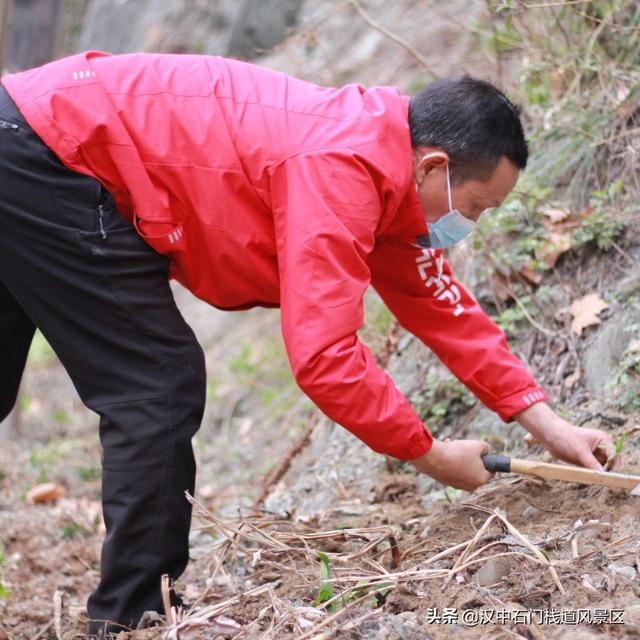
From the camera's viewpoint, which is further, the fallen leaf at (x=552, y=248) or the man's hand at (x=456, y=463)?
the fallen leaf at (x=552, y=248)

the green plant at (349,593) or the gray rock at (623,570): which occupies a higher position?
the gray rock at (623,570)

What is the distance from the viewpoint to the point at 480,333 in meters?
3.08

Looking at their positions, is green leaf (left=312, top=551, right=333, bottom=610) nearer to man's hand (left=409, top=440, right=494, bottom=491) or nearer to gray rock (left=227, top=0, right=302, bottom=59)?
man's hand (left=409, top=440, right=494, bottom=491)

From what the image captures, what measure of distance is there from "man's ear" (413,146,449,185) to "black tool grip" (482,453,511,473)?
0.83 m

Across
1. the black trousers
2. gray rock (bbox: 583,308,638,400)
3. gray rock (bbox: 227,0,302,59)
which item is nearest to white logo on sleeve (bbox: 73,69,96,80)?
the black trousers

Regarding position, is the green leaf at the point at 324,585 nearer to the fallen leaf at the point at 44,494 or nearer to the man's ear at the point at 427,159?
the man's ear at the point at 427,159

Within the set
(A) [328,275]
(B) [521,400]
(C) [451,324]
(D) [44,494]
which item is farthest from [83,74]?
(D) [44,494]

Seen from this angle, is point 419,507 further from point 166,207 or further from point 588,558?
point 166,207

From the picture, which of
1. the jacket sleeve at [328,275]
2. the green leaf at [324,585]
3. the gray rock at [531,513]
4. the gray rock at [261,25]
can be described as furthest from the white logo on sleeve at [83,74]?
the gray rock at [261,25]

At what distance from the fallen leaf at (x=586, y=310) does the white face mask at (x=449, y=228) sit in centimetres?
116

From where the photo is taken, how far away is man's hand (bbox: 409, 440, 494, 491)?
260 cm

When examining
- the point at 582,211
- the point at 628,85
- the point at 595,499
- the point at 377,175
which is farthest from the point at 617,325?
the point at 377,175

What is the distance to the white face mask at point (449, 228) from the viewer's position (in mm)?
2689

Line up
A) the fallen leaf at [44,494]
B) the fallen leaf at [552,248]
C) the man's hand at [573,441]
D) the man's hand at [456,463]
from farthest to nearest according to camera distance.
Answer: the fallen leaf at [44,494] → the fallen leaf at [552,248] → the man's hand at [573,441] → the man's hand at [456,463]
